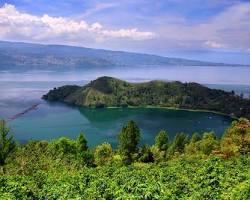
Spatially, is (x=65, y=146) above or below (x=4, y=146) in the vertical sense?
below

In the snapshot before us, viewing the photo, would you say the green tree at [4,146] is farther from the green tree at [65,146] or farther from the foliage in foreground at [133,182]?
the green tree at [65,146]

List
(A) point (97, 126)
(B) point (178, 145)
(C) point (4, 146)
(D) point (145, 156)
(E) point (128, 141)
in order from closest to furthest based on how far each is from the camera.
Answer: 1. (C) point (4, 146)
2. (D) point (145, 156)
3. (E) point (128, 141)
4. (B) point (178, 145)
5. (A) point (97, 126)

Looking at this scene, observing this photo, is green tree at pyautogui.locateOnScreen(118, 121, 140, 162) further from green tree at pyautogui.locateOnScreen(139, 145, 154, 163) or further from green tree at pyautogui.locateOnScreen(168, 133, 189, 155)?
green tree at pyautogui.locateOnScreen(168, 133, 189, 155)

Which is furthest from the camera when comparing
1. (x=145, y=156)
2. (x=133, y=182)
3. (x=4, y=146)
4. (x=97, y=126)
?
(x=97, y=126)

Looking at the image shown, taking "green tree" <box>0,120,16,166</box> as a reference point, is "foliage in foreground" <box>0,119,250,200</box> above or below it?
above

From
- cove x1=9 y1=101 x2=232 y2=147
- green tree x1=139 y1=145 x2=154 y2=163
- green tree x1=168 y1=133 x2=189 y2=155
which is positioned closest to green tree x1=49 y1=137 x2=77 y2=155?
green tree x1=139 y1=145 x2=154 y2=163

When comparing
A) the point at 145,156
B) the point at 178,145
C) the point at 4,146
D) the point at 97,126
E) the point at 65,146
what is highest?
the point at 4,146

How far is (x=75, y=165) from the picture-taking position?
47.3 metres

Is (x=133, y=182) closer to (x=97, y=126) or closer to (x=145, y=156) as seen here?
(x=145, y=156)

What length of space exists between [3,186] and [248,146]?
3271 cm

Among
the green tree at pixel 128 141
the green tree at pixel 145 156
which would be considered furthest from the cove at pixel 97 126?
the green tree at pixel 128 141

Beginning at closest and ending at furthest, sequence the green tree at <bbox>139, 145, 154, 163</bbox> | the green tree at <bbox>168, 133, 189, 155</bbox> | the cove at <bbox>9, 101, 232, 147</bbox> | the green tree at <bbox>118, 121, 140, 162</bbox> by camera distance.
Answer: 1. the green tree at <bbox>139, 145, 154, 163</bbox>
2. the green tree at <bbox>118, 121, 140, 162</bbox>
3. the green tree at <bbox>168, 133, 189, 155</bbox>
4. the cove at <bbox>9, 101, 232, 147</bbox>

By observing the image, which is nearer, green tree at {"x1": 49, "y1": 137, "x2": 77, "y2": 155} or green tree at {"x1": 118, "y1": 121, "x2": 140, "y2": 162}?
green tree at {"x1": 49, "y1": 137, "x2": 77, "y2": 155}

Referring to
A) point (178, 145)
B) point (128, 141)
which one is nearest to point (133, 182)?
point (128, 141)
